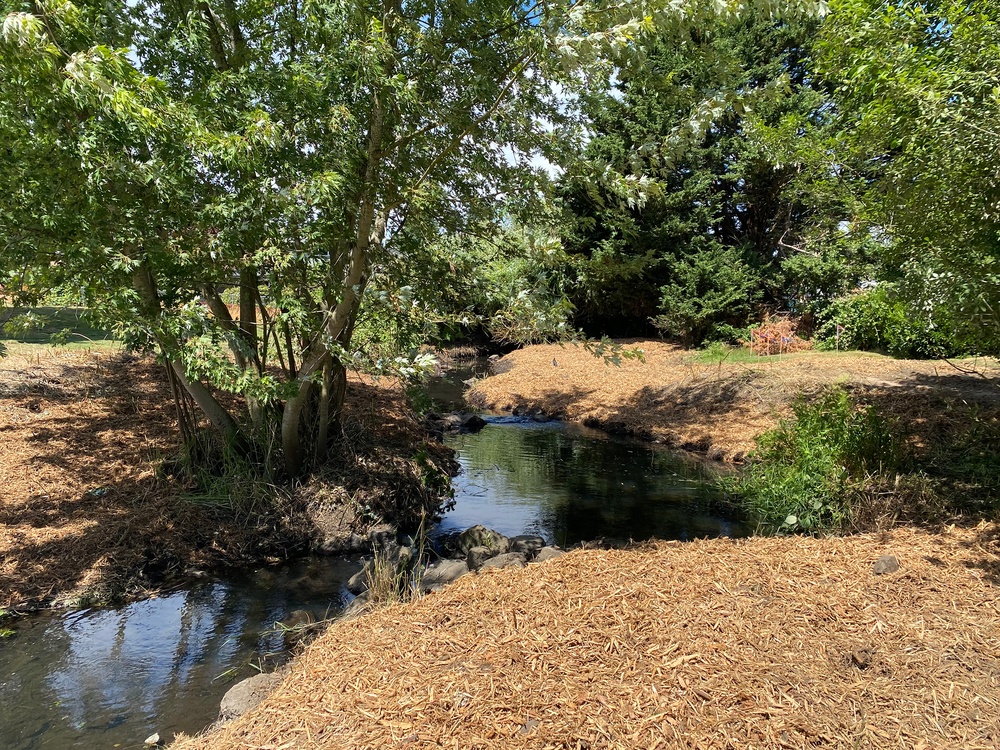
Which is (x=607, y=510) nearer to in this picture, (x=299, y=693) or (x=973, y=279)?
(x=973, y=279)

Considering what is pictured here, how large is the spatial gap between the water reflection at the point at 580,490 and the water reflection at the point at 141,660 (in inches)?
112

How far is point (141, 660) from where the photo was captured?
5.31m

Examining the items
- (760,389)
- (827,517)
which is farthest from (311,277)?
(760,389)

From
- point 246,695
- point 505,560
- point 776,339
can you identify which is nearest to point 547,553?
point 505,560

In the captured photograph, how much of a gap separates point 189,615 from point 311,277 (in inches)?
144

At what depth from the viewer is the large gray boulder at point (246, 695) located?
13.8 feet

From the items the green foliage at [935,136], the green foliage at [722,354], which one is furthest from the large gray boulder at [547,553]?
the green foliage at [722,354]

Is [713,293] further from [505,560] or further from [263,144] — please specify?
[263,144]

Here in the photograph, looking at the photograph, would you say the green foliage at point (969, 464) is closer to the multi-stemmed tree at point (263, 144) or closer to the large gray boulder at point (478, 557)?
the large gray boulder at point (478, 557)

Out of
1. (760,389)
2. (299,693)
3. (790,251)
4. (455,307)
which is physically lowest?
(299,693)

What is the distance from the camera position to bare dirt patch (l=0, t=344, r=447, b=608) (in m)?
6.55

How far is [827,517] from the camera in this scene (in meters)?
7.05

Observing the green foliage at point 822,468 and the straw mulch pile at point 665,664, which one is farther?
the green foliage at point 822,468

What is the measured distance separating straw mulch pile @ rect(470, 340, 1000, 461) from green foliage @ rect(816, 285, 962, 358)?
66cm
